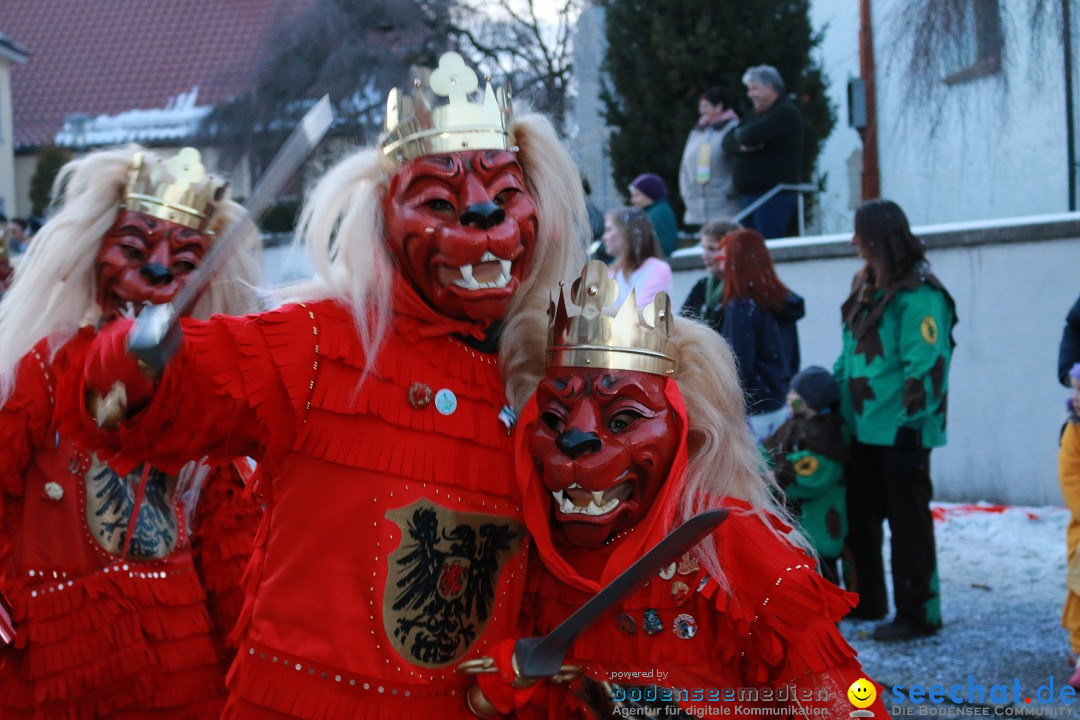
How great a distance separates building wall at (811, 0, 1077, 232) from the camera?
6180 millimetres

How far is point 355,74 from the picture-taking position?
50.2 feet

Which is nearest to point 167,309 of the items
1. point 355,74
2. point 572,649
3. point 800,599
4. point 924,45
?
point 572,649

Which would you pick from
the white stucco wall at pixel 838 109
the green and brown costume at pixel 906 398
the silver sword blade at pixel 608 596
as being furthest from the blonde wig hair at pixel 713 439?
the white stucco wall at pixel 838 109

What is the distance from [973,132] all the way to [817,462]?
3483 mm

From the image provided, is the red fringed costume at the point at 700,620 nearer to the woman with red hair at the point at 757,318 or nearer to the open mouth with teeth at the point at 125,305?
the open mouth with teeth at the point at 125,305

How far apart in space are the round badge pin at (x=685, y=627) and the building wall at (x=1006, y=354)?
5.23m

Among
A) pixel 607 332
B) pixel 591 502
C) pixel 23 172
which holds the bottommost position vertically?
pixel 591 502

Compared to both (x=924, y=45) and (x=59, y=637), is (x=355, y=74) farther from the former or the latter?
(x=59, y=637)

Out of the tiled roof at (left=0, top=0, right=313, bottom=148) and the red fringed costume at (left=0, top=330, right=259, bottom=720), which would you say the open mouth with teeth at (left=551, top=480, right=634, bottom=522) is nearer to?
the red fringed costume at (left=0, top=330, right=259, bottom=720)

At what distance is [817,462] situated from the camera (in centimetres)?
541

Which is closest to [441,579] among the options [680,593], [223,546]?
[680,593]

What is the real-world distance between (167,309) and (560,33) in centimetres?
1528

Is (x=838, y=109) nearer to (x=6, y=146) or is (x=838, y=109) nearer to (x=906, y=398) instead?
(x=906, y=398)

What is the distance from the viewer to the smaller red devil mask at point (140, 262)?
11.6 feet
